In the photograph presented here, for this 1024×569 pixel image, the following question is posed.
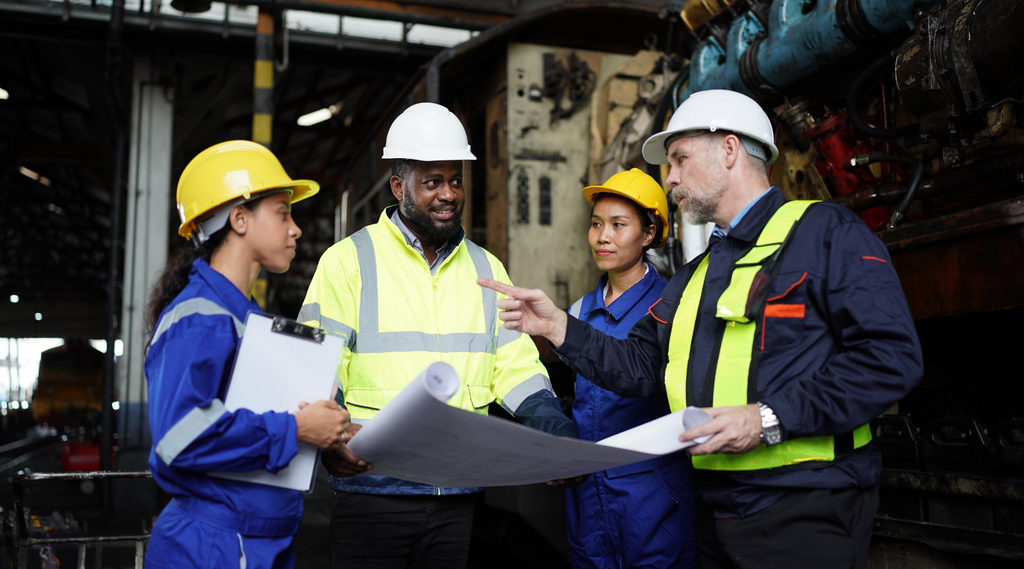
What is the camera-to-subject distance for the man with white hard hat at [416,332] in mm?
2180

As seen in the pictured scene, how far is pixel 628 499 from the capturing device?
101 inches

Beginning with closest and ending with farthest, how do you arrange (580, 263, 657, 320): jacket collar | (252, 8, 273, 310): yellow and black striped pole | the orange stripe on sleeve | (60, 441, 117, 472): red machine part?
the orange stripe on sleeve < (580, 263, 657, 320): jacket collar < (252, 8, 273, 310): yellow and black striped pole < (60, 441, 117, 472): red machine part

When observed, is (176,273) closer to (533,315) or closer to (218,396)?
(218,396)

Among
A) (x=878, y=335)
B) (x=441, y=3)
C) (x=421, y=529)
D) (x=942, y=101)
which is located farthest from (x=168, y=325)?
(x=441, y=3)

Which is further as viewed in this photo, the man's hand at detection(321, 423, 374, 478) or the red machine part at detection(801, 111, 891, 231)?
the red machine part at detection(801, 111, 891, 231)

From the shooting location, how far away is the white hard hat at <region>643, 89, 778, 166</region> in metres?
2.03

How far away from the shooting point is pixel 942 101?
8.41ft

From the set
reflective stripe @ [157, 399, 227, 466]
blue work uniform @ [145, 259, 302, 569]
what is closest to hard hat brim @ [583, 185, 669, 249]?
blue work uniform @ [145, 259, 302, 569]

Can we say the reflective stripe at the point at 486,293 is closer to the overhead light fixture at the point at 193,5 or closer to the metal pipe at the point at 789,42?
the metal pipe at the point at 789,42

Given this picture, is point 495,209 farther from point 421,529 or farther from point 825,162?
point 421,529

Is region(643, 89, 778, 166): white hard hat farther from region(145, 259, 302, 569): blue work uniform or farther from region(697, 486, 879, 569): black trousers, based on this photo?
region(145, 259, 302, 569): blue work uniform

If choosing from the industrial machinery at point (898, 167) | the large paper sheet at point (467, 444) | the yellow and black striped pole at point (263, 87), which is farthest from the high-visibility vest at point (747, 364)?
the yellow and black striped pole at point (263, 87)

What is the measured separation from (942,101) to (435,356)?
1938 millimetres

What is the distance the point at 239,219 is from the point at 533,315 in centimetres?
87
